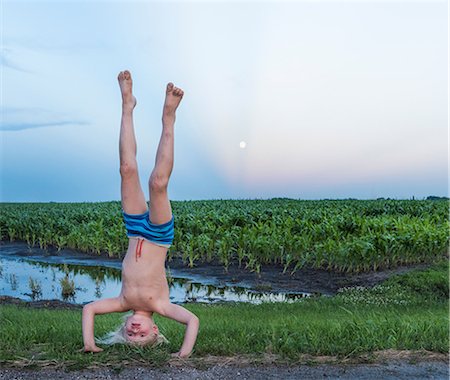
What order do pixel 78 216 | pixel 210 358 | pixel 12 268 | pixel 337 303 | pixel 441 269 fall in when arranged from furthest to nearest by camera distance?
pixel 78 216
pixel 12 268
pixel 441 269
pixel 337 303
pixel 210 358

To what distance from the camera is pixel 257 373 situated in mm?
4820

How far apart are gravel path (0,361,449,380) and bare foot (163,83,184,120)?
90.8 inches

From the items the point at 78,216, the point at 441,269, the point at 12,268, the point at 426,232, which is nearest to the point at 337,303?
the point at 441,269

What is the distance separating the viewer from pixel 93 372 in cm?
474

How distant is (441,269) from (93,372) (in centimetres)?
1062

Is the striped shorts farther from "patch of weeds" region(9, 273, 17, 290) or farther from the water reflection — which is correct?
"patch of weeds" region(9, 273, 17, 290)

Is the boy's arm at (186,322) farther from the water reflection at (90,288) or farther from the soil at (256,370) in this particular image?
the water reflection at (90,288)

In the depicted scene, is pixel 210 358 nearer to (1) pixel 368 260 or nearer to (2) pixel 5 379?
(2) pixel 5 379

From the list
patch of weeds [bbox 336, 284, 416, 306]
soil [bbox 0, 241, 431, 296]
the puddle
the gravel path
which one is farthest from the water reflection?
the gravel path

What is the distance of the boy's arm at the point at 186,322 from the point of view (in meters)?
4.89

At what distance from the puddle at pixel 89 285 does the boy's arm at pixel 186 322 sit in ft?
22.7

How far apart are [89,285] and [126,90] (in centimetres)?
927

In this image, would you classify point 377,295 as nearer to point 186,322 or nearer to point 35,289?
point 186,322

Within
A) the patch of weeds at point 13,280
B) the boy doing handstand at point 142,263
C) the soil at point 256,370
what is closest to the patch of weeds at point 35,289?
the patch of weeds at point 13,280
